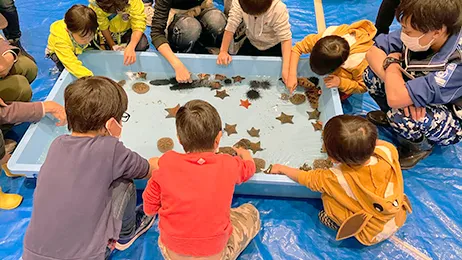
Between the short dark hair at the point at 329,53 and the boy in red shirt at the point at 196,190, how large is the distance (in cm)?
84

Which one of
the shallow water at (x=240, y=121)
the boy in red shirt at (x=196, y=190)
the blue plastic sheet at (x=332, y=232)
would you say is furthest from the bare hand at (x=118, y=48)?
the boy in red shirt at (x=196, y=190)

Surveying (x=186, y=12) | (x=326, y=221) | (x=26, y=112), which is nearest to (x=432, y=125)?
(x=326, y=221)

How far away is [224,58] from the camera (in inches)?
87.6

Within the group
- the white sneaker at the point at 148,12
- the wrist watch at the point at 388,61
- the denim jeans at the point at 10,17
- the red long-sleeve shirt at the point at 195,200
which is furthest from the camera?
the white sneaker at the point at 148,12

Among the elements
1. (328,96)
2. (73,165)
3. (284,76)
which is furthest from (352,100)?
(73,165)

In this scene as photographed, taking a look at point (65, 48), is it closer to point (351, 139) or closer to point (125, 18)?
point (125, 18)

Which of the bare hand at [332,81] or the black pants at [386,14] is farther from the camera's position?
the black pants at [386,14]

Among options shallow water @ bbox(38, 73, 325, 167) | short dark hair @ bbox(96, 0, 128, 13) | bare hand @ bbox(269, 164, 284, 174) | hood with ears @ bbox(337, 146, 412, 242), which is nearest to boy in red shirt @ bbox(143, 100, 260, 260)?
bare hand @ bbox(269, 164, 284, 174)

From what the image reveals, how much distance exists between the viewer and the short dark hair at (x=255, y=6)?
1858 mm

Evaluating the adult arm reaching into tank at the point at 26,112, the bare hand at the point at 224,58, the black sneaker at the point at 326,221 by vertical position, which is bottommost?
the black sneaker at the point at 326,221

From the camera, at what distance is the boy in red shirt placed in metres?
1.32

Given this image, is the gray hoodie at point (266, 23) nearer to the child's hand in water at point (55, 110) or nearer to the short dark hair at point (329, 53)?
the short dark hair at point (329, 53)

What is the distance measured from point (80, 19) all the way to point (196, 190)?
1192 mm

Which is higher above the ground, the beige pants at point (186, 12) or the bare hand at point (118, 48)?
the beige pants at point (186, 12)
